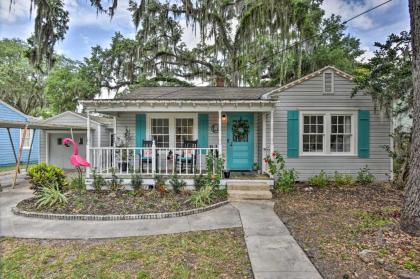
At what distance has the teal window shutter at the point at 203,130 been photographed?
884cm

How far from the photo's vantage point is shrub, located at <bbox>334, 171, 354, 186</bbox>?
316 inches

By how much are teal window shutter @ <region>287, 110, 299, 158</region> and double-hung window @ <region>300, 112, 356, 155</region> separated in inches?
7.5

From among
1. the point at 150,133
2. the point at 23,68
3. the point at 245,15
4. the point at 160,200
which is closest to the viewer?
the point at 160,200

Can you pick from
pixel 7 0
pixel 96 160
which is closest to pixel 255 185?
pixel 96 160

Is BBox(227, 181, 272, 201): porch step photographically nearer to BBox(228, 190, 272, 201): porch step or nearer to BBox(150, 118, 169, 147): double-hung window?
BBox(228, 190, 272, 201): porch step

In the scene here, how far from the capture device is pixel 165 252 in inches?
143

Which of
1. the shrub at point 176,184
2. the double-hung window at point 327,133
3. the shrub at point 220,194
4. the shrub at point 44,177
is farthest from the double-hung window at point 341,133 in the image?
the shrub at point 44,177

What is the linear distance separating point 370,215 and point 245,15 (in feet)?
34.9

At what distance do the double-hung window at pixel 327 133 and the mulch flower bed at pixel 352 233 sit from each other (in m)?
1.79

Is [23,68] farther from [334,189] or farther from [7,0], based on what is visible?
[334,189]

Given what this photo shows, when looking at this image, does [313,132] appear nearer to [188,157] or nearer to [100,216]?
[188,157]

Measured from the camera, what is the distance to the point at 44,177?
6266 millimetres

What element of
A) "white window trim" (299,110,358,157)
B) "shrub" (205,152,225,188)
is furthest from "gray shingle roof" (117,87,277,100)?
"shrub" (205,152,225,188)

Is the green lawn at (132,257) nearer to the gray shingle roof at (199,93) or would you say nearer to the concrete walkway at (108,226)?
the concrete walkway at (108,226)
